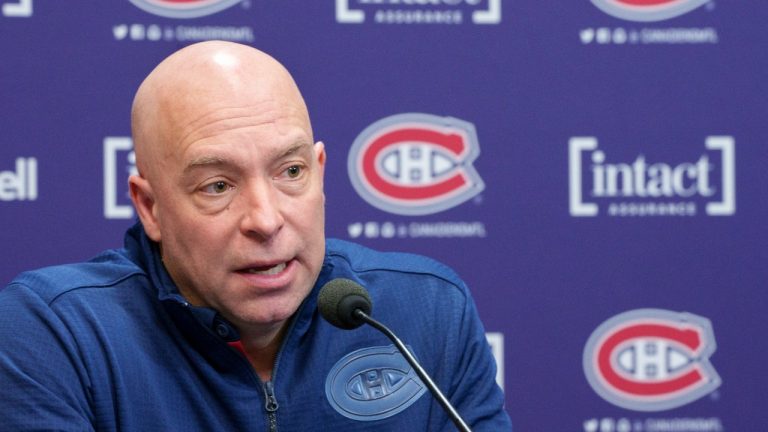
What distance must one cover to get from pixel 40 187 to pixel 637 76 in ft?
3.70

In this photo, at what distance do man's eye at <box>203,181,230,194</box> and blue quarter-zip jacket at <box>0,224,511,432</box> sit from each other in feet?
0.43

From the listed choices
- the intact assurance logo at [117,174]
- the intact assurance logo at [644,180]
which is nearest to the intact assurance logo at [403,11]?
the intact assurance logo at [644,180]

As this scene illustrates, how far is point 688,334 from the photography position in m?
2.08

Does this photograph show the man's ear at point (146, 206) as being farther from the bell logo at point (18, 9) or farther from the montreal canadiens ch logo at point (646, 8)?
the montreal canadiens ch logo at point (646, 8)

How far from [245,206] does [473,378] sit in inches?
14.8

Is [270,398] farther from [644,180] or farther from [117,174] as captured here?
[644,180]

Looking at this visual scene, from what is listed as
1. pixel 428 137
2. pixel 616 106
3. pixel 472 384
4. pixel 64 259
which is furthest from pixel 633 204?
pixel 64 259

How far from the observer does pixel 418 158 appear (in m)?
2.04

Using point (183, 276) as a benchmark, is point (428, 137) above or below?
above

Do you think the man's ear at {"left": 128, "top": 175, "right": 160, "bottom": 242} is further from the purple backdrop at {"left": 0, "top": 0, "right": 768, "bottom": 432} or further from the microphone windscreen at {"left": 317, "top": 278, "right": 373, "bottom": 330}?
the purple backdrop at {"left": 0, "top": 0, "right": 768, "bottom": 432}

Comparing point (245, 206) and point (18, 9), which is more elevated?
point (18, 9)

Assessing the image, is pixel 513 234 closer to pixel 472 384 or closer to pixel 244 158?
pixel 472 384

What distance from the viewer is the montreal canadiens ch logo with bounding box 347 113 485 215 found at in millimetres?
2008

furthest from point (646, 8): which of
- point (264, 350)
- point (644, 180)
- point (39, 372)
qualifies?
point (39, 372)
